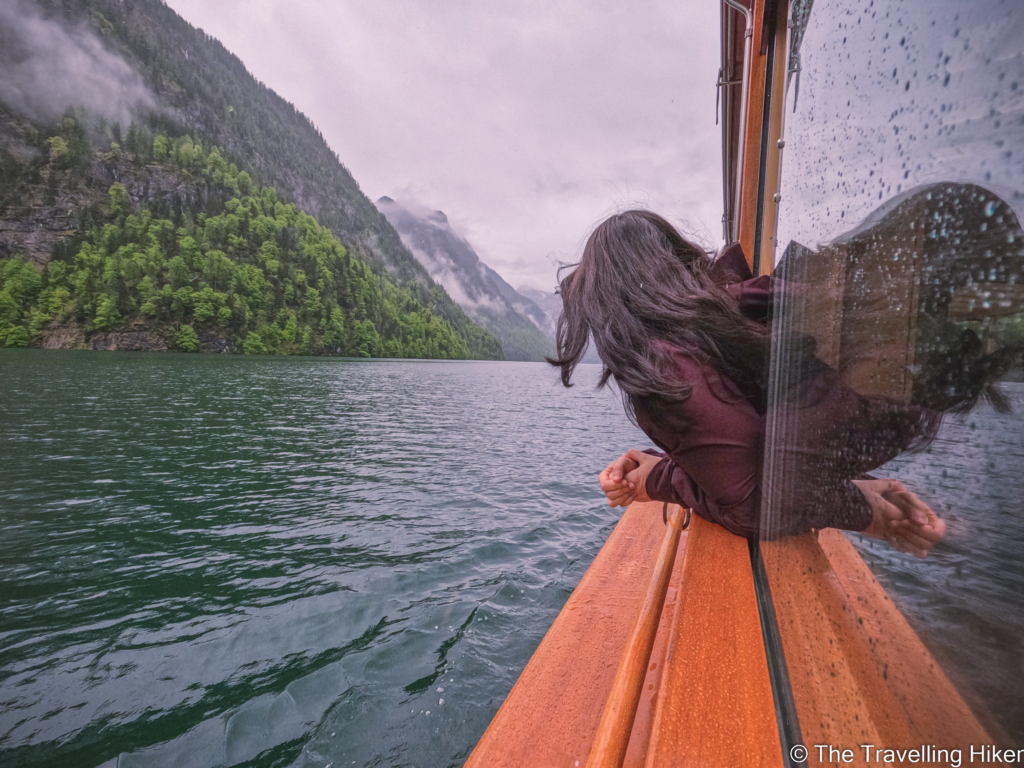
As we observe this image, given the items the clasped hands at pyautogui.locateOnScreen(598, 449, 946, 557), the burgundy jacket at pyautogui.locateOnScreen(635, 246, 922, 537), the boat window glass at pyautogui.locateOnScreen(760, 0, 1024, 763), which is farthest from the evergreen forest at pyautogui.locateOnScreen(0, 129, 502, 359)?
the clasped hands at pyautogui.locateOnScreen(598, 449, 946, 557)

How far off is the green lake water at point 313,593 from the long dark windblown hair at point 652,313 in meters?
0.61

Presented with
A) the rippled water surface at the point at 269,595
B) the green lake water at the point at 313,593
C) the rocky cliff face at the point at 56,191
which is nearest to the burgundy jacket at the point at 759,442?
the green lake water at the point at 313,593

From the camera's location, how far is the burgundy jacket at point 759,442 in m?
0.74

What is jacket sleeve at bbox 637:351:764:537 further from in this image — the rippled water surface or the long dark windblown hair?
the rippled water surface

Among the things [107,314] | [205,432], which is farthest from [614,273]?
[107,314]

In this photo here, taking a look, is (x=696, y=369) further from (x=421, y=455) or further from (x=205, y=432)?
(x=205, y=432)

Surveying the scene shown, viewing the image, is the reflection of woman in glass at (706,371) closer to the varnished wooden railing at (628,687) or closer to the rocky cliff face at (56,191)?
the varnished wooden railing at (628,687)

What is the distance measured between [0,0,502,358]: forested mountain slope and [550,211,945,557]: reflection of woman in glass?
223 ft

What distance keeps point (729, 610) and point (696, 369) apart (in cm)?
57

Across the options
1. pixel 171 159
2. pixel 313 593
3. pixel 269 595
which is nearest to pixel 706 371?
pixel 313 593

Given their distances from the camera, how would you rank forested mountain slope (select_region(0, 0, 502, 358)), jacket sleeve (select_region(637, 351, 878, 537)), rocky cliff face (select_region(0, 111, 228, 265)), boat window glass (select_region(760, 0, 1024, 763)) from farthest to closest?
1. forested mountain slope (select_region(0, 0, 502, 358))
2. rocky cliff face (select_region(0, 111, 228, 265))
3. jacket sleeve (select_region(637, 351, 878, 537))
4. boat window glass (select_region(760, 0, 1024, 763))

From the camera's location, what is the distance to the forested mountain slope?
6694cm

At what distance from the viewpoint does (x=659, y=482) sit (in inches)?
64.7

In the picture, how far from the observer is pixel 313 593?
3.46 meters
